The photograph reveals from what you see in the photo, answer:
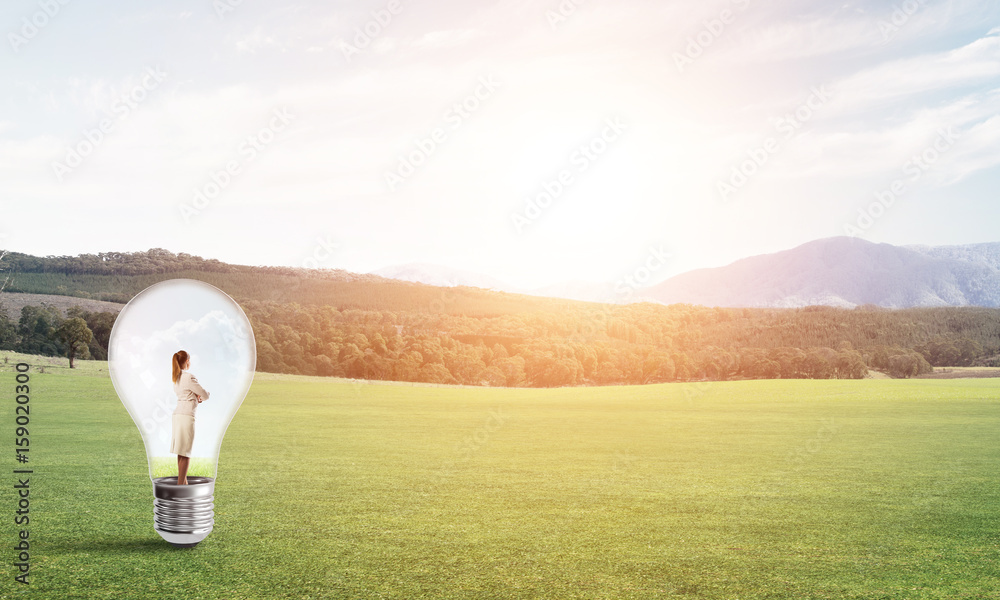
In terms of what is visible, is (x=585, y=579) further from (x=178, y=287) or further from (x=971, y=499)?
(x=971, y=499)

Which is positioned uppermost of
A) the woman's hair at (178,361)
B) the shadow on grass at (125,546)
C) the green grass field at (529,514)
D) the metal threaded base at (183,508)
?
the woman's hair at (178,361)

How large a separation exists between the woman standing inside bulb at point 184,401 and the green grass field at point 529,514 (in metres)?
1.09

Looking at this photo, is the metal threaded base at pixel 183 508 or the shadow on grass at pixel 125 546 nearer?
the metal threaded base at pixel 183 508

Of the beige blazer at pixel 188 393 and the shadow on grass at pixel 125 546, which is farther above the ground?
the beige blazer at pixel 188 393

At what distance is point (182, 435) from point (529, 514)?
14.6ft

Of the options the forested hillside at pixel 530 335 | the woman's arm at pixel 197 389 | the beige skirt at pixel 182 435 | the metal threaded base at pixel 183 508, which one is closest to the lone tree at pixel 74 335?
the forested hillside at pixel 530 335

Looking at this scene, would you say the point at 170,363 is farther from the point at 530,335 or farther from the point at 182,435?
the point at 530,335

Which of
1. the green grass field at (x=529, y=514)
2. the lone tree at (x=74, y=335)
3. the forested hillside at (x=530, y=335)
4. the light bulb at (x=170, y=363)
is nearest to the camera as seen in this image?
the light bulb at (x=170, y=363)

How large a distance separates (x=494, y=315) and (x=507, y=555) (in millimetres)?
65295

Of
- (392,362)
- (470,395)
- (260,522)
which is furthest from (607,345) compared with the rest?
(260,522)

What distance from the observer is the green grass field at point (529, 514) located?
619cm

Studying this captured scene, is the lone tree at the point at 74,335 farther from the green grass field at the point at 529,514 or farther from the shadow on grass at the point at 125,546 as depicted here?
the shadow on grass at the point at 125,546

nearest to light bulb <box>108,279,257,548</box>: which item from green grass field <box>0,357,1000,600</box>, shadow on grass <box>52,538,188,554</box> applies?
shadow on grass <box>52,538,188,554</box>

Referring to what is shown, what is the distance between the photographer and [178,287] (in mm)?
6152
